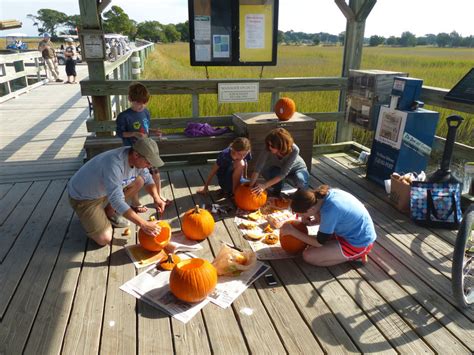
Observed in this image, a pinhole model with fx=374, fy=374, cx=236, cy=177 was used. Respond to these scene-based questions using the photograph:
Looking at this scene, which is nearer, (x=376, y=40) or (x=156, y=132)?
(x=156, y=132)

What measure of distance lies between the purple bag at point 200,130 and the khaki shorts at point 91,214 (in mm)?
2228

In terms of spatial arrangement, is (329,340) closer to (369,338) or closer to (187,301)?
(369,338)

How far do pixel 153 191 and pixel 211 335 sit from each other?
180 cm

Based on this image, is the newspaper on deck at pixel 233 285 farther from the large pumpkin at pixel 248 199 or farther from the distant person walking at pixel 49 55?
the distant person walking at pixel 49 55

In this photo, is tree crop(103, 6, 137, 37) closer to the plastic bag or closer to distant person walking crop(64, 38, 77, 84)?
distant person walking crop(64, 38, 77, 84)

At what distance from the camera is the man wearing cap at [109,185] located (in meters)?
2.96

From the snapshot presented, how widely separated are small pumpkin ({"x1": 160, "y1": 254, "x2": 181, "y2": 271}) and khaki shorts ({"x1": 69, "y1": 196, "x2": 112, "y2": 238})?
0.71 meters

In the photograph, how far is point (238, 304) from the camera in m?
2.69

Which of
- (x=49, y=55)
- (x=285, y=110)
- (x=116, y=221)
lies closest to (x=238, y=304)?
(x=116, y=221)

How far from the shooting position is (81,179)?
3270 mm

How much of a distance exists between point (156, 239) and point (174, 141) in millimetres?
2319

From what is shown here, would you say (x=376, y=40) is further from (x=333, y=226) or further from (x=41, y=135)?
(x=333, y=226)

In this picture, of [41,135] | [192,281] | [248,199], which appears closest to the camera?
[192,281]

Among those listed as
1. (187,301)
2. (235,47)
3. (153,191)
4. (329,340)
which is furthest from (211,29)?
(329,340)
